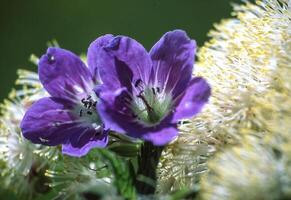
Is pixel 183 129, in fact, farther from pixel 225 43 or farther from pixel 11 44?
pixel 11 44

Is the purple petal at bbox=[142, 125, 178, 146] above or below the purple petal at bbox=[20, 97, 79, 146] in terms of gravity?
above

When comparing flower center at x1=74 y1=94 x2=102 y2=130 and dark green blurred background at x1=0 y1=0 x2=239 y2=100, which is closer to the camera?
flower center at x1=74 y1=94 x2=102 y2=130

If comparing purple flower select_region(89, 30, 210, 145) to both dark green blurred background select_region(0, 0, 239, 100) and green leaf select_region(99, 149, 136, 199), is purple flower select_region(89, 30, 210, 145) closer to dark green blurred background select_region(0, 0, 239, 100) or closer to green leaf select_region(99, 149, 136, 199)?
green leaf select_region(99, 149, 136, 199)

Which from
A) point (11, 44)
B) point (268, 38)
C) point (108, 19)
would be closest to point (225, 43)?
point (268, 38)

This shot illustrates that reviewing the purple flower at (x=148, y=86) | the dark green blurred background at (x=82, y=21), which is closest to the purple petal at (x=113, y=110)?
the purple flower at (x=148, y=86)

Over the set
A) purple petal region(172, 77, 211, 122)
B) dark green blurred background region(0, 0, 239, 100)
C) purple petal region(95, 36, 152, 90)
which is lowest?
dark green blurred background region(0, 0, 239, 100)

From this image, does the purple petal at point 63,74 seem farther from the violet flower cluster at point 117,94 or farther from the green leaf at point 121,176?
the green leaf at point 121,176

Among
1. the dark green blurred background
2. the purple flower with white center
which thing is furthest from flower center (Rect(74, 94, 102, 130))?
the dark green blurred background

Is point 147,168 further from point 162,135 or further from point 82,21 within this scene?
point 82,21
